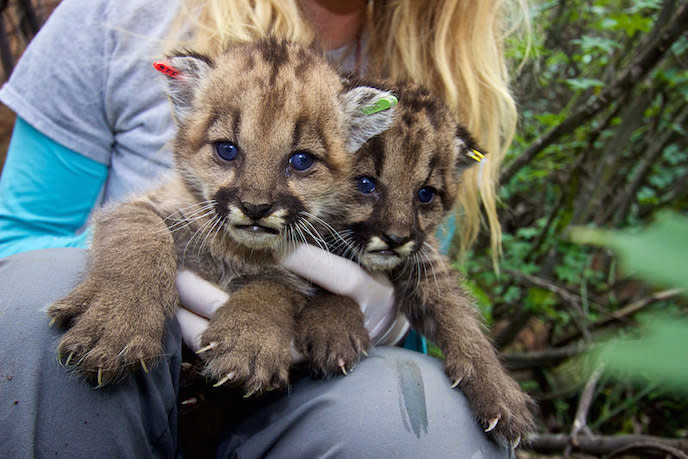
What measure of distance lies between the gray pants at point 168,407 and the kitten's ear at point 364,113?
36.8 inches

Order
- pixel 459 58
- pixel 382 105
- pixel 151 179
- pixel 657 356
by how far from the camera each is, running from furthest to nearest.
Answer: pixel 459 58
pixel 151 179
pixel 382 105
pixel 657 356

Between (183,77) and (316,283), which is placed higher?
(183,77)

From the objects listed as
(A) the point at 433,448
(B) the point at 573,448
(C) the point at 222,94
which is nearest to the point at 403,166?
(C) the point at 222,94

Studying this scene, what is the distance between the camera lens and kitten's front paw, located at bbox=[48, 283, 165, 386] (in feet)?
5.50

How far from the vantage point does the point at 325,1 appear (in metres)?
→ 3.31

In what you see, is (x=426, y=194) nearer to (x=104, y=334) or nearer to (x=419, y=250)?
(x=419, y=250)

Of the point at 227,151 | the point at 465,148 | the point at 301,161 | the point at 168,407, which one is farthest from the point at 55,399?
the point at 465,148

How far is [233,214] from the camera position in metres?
1.99

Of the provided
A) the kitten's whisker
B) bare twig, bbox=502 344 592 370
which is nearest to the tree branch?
bare twig, bbox=502 344 592 370

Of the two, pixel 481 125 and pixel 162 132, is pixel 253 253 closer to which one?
pixel 162 132

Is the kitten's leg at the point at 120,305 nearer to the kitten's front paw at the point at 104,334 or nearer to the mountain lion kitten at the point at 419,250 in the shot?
the kitten's front paw at the point at 104,334

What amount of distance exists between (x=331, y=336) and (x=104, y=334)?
815mm

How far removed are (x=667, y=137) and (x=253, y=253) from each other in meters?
4.24

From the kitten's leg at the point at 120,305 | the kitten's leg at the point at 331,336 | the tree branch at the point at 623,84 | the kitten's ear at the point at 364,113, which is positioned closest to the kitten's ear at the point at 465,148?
the kitten's ear at the point at 364,113
